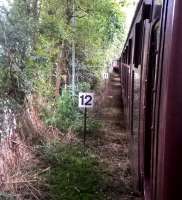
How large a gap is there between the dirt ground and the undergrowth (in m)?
0.19

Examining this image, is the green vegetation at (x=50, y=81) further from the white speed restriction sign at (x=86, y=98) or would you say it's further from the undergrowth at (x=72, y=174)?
the white speed restriction sign at (x=86, y=98)

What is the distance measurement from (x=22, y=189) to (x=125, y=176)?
5.73 ft

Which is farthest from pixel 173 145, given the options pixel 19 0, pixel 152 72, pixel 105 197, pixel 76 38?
pixel 76 38

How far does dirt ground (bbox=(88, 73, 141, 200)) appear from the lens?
5815 millimetres

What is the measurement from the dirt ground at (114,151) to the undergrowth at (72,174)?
19 centimetres

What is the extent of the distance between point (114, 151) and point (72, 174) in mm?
1731

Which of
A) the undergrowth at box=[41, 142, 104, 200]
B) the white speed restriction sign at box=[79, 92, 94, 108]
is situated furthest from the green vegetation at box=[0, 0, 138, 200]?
the white speed restriction sign at box=[79, 92, 94, 108]

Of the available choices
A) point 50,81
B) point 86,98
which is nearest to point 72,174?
point 86,98

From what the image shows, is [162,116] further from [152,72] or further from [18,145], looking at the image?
[18,145]

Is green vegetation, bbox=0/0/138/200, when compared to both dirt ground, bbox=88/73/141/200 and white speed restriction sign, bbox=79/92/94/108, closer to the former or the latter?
dirt ground, bbox=88/73/141/200

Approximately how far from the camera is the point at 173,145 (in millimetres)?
1772

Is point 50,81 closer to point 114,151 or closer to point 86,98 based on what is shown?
point 86,98

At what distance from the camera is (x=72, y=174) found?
6.50 meters

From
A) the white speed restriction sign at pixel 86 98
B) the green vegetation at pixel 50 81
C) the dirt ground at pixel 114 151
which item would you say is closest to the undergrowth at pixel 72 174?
the green vegetation at pixel 50 81
